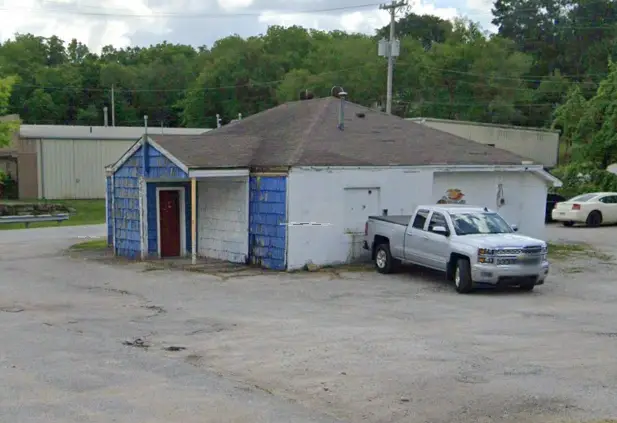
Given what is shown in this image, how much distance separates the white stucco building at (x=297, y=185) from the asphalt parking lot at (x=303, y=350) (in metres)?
2.02

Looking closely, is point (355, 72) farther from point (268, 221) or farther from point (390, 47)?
point (268, 221)

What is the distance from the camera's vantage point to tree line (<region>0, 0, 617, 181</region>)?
67.1m

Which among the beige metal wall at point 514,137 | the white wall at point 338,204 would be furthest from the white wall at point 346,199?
the beige metal wall at point 514,137

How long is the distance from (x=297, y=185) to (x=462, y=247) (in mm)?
4948

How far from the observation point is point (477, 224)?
16094 mm

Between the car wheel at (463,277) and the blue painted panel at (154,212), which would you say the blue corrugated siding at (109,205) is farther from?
the car wheel at (463,277)

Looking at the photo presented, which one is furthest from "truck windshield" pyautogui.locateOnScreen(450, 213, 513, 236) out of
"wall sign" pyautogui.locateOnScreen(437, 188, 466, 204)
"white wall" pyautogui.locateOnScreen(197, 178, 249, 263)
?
"white wall" pyautogui.locateOnScreen(197, 178, 249, 263)

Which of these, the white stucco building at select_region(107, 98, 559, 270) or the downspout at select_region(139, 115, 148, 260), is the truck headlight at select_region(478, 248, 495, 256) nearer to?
the white stucco building at select_region(107, 98, 559, 270)

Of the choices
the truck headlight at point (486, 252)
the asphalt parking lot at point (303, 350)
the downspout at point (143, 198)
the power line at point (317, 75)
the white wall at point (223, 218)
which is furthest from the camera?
the power line at point (317, 75)

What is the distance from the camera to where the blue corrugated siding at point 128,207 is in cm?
2060

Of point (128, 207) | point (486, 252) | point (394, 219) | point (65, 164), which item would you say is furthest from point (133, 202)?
point (65, 164)

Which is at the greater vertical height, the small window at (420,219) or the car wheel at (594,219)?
the small window at (420,219)

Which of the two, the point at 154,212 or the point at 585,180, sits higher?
the point at 585,180

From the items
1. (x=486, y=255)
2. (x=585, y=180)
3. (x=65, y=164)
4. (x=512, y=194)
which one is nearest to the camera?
(x=486, y=255)
